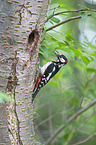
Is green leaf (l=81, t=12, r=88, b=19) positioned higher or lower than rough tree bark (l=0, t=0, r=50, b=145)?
higher

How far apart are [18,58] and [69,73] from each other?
3.06 meters

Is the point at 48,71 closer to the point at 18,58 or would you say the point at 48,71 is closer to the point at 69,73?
the point at 18,58

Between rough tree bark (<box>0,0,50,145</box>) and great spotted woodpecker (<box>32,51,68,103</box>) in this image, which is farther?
great spotted woodpecker (<box>32,51,68,103</box>)

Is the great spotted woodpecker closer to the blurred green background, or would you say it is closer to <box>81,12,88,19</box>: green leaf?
the blurred green background

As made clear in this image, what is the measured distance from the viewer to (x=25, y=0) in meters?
1.29

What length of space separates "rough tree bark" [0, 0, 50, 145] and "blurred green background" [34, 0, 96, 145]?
0.16 meters

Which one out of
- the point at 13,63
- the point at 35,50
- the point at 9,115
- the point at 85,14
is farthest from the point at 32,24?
the point at 9,115

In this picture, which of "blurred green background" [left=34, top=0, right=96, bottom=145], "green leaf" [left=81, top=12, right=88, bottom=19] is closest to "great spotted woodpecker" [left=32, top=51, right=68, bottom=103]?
"blurred green background" [left=34, top=0, right=96, bottom=145]

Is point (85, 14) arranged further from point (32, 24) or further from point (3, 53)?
point (3, 53)

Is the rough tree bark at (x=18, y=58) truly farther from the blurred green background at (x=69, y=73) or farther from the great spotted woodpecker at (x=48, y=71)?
the great spotted woodpecker at (x=48, y=71)

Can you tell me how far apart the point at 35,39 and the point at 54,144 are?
306 centimetres

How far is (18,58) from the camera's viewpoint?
4.35ft

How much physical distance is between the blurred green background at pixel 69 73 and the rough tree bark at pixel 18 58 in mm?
155

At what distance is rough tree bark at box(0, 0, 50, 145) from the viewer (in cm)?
128
